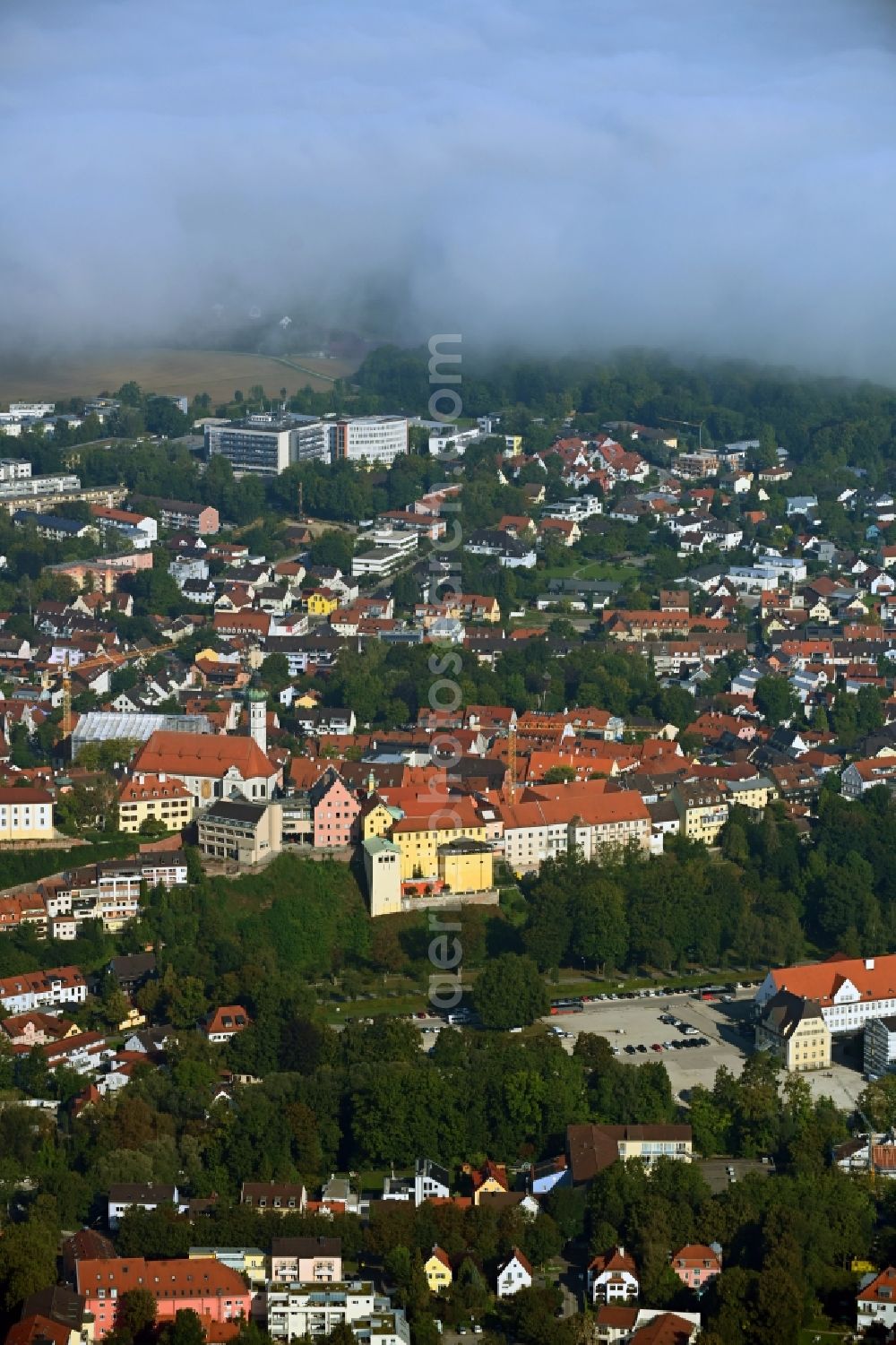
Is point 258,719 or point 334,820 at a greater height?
point 258,719

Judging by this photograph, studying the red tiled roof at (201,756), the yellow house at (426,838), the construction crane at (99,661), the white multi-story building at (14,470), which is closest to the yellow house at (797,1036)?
the yellow house at (426,838)

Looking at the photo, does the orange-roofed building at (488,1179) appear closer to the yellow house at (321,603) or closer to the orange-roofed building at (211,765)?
the orange-roofed building at (211,765)

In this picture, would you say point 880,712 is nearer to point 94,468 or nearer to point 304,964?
point 304,964

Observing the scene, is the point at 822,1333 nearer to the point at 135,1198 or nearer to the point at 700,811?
the point at 135,1198

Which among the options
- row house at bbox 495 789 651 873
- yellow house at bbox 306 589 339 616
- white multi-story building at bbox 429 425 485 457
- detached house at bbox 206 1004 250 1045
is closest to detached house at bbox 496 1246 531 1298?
detached house at bbox 206 1004 250 1045

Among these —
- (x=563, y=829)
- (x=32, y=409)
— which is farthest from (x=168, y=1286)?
(x=32, y=409)

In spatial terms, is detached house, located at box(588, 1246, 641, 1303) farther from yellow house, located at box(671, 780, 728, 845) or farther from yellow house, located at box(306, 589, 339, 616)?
yellow house, located at box(306, 589, 339, 616)
